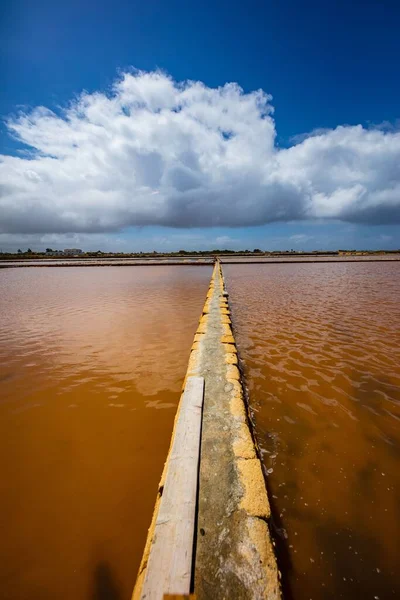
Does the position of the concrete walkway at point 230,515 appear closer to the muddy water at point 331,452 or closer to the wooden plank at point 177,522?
the wooden plank at point 177,522

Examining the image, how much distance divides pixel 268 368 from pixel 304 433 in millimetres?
1537

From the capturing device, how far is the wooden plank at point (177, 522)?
128cm

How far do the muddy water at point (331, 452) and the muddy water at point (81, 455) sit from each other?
1.07m

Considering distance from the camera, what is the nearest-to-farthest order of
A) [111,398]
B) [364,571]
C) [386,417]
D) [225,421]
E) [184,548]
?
1. [184,548]
2. [364,571]
3. [225,421]
4. [386,417]
5. [111,398]

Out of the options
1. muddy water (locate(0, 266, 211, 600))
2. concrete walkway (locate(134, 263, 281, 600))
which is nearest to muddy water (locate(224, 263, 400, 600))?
concrete walkway (locate(134, 263, 281, 600))

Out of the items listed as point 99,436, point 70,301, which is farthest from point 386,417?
point 70,301

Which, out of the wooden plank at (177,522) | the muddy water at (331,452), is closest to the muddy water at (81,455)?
the wooden plank at (177,522)

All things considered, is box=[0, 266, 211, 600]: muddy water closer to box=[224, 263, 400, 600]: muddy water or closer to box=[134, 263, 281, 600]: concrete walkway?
box=[134, 263, 281, 600]: concrete walkway

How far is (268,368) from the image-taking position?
4246 millimetres

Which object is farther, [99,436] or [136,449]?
[99,436]

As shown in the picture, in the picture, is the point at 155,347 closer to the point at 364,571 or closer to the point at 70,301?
the point at 364,571

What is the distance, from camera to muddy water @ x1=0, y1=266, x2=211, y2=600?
5.40 ft

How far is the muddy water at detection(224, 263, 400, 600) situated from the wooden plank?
2.17 ft

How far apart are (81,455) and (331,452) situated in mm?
2420
